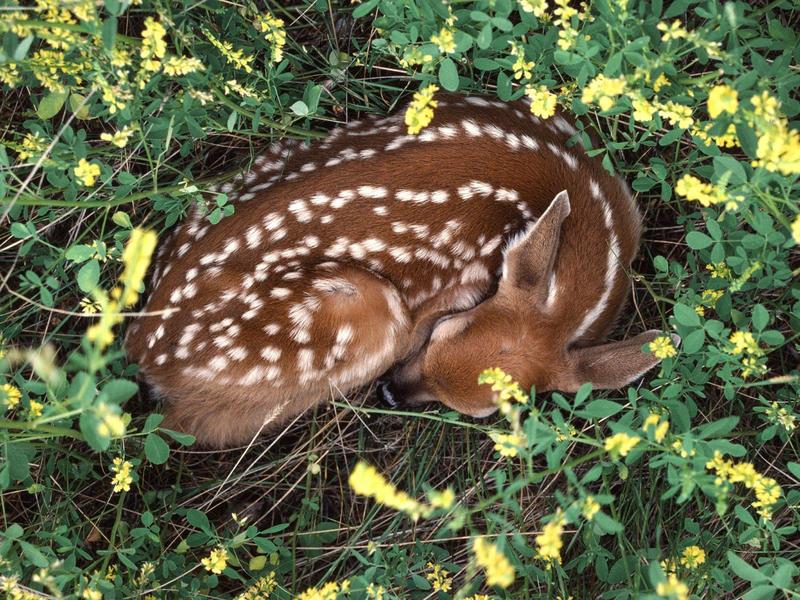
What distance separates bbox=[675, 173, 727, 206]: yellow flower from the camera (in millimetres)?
1856

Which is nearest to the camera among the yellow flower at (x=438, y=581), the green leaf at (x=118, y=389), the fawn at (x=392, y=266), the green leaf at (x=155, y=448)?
the green leaf at (x=118, y=389)

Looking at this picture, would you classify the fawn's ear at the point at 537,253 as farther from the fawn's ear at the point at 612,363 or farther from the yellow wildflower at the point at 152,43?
the yellow wildflower at the point at 152,43

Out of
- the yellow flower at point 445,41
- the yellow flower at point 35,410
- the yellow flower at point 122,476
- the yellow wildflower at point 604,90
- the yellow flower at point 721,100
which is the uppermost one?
the yellow flower at point 445,41

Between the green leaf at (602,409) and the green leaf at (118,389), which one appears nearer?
the green leaf at (118,389)

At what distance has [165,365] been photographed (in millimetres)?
2889

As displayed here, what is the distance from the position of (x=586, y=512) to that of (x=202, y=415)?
66.6 inches

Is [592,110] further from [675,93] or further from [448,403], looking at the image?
[448,403]

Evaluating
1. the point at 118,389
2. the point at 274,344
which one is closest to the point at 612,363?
the point at 274,344

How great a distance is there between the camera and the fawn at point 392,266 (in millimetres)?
2822

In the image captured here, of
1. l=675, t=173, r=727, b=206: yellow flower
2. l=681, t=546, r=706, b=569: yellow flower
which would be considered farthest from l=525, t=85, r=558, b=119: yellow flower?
l=681, t=546, r=706, b=569: yellow flower

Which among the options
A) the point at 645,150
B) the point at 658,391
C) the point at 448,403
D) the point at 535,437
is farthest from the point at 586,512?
the point at 645,150

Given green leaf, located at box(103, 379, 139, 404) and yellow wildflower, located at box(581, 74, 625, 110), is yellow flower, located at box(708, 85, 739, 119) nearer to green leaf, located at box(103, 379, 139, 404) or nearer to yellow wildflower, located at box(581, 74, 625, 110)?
yellow wildflower, located at box(581, 74, 625, 110)

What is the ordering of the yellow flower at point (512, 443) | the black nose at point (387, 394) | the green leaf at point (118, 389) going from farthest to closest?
the black nose at point (387, 394) < the yellow flower at point (512, 443) < the green leaf at point (118, 389)

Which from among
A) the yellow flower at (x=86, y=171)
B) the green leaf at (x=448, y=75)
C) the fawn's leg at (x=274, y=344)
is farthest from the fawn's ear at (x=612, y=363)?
the yellow flower at (x=86, y=171)
